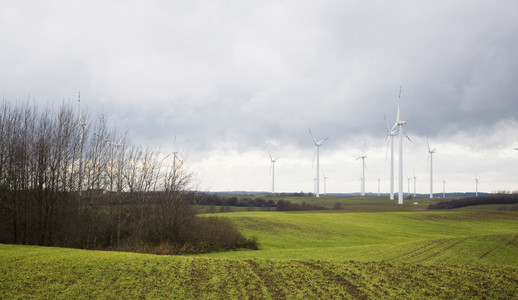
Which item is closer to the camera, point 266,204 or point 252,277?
point 252,277

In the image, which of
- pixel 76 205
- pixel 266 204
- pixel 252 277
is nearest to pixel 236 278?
pixel 252 277

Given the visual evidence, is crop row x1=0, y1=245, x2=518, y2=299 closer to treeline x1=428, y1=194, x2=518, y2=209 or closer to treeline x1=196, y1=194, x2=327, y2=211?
treeline x1=196, y1=194, x2=327, y2=211

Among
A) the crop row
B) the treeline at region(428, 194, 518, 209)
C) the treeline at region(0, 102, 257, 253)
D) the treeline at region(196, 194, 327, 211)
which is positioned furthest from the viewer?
the treeline at region(428, 194, 518, 209)

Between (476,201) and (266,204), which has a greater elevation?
(476,201)

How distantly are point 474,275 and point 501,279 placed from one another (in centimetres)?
100

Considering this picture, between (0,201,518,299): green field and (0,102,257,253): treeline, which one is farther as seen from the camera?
(0,102,257,253): treeline

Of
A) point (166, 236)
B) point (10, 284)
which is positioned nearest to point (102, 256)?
point (10, 284)

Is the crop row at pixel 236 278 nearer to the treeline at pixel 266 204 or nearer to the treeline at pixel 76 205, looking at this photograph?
the treeline at pixel 76 205

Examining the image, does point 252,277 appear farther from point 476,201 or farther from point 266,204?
point 476,201

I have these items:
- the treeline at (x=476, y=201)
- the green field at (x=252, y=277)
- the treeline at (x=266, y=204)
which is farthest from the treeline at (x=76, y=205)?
the treeline at (x=476, y=201)

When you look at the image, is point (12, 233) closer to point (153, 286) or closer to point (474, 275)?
point (153, 286)

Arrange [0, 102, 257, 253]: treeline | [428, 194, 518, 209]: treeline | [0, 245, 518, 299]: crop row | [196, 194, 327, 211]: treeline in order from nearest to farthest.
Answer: [0, 245, 518, 299]: crop row → [0, 102, 257, 253]: treeline → [196, 194, 327, 211]: treeline → [428, 194, 518, 209]: treeline

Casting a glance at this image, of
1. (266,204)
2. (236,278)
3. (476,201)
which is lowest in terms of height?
(266,204)

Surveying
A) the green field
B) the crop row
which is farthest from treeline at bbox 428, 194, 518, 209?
the crop row
